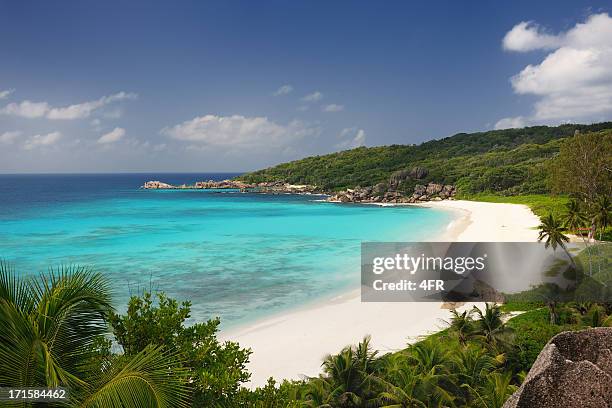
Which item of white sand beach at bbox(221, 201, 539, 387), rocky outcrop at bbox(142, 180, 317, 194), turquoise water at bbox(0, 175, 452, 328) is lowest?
white sand beach at bbox(221, 201, 539, 387)

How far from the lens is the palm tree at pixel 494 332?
57.2 feet

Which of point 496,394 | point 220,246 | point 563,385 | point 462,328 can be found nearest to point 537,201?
point 220,246

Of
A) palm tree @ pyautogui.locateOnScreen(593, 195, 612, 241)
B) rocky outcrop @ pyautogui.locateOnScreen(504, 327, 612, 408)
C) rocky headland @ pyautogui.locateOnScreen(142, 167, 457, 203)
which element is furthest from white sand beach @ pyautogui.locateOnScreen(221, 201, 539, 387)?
rocky headland @ pyautogui.locateOnScreen(142, 167, 457, 203)

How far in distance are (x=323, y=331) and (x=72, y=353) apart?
1976 centimetres

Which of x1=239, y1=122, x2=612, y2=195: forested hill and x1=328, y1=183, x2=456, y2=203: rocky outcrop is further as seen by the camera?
x1=328, y1=183, x2=456, y2=203: rocky outcrop

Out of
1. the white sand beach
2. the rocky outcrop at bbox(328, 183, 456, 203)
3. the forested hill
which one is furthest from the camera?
the rocky outcrop at bbox(328, 183, 456, 203)

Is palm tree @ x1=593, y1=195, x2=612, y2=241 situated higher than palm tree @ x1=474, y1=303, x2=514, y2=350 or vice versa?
palm tree @ x1=593, y1=195, x2=612, y2=241

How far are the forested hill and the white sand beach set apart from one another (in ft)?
244

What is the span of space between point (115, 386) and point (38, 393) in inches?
25.7

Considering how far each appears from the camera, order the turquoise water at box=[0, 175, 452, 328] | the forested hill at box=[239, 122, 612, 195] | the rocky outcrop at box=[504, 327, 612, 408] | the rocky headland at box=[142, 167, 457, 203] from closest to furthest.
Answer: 1. the rocky outcrop at box=[504, 327, 612, 408]
2. the turquoise water at box=[0, 175, 452, 328]
3. the forested hill at box=[239, 122, 612, 195]
4. the rocky headland at box=[142, 167, 457, 203]

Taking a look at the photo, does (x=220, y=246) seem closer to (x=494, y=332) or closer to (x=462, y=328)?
(x=462, y=328)

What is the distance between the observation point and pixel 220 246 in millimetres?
52781

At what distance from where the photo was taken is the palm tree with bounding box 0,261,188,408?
13.4 ft

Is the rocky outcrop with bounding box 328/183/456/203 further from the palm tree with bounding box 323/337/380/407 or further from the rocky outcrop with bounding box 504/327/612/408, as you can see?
the rocky outcrop with bounding box 504/327/612/408
